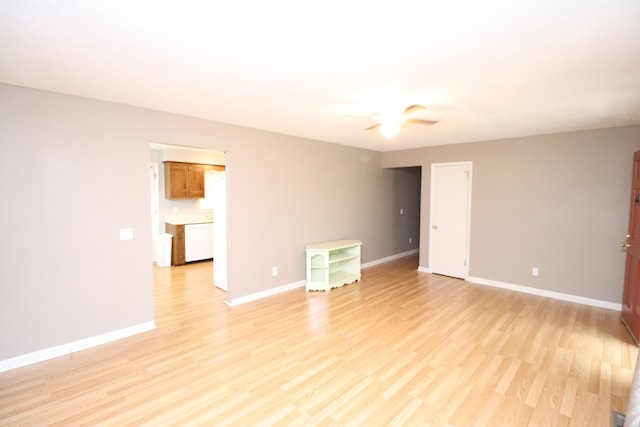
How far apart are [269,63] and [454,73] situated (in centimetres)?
138

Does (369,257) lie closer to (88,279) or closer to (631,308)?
(631,308)

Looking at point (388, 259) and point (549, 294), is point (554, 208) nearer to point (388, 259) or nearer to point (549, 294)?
point (549, 294)

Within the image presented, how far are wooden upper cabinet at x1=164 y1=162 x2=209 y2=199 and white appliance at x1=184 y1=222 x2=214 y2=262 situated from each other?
0.74 m

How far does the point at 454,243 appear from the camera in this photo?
5.54 meters

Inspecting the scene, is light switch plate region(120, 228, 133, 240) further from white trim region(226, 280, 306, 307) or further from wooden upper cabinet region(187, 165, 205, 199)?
wooden upper cabinet region(187, 165, 205, 199)

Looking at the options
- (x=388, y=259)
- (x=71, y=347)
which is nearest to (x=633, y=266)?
(x=388, y=259)

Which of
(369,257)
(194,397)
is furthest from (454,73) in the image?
(369,257)

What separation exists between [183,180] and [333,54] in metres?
5.45

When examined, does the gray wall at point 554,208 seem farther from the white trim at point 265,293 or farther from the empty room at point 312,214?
the white trim at point 265,293

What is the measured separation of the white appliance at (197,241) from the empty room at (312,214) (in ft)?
3.36

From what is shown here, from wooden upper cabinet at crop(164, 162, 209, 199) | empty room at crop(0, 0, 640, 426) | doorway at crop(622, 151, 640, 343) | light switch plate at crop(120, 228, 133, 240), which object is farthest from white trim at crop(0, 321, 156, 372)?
doorway at crop(622, 151, 640, 343)

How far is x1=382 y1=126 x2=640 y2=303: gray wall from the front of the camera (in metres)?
4.01

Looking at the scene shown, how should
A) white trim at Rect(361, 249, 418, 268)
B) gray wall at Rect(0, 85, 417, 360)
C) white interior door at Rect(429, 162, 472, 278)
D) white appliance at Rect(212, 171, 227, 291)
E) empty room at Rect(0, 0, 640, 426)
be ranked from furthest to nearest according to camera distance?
white trim at Rect(361, 249, 418, 268), white interior door at Rect(429, 162, 472, 278), white appliance at Rect(212, 171, 227, 291), gray wall at Rect(0, 85, 417, 360), empty room at Rect(0, 0, 640, 426)

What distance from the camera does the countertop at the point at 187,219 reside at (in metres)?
6.38
